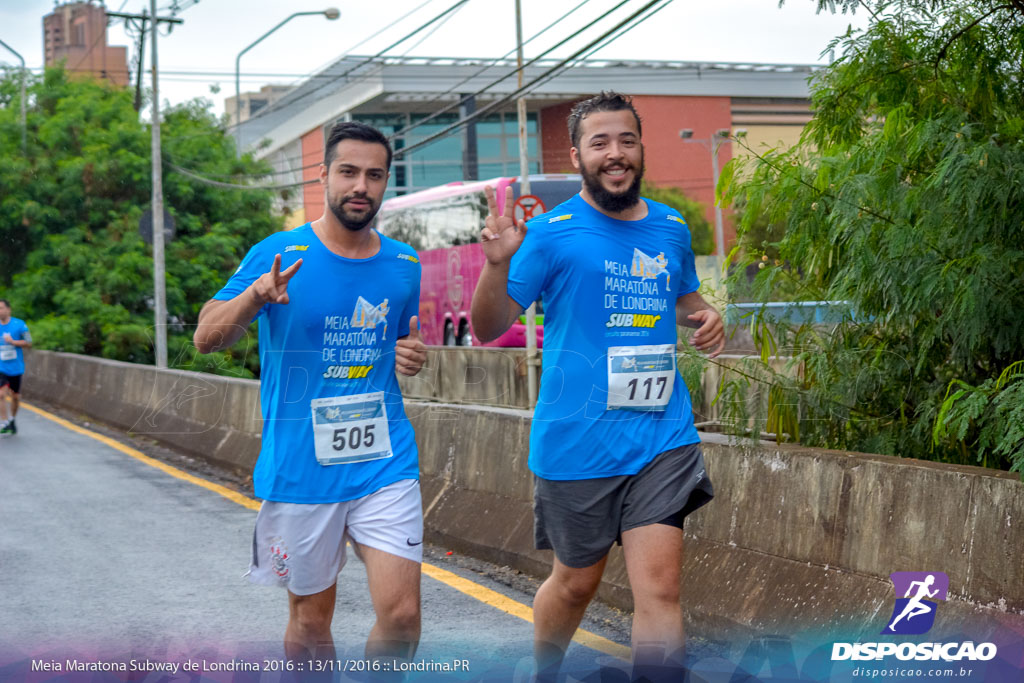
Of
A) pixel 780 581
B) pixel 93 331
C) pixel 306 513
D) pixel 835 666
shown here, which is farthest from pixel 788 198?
pixel 93 331

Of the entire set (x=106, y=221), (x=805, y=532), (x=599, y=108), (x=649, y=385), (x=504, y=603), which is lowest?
(x=504, y=603)

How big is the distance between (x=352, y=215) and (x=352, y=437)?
28.2 inches

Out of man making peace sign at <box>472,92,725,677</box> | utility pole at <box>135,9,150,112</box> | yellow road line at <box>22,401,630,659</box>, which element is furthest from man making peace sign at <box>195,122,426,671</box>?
utility pole at <box>135,9,150,112</box>

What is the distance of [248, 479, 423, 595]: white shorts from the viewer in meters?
4.06

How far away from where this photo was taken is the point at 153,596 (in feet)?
22.1

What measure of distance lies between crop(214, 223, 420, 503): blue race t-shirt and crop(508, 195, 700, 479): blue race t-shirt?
529 mm

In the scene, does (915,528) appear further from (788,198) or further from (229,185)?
(229,185)

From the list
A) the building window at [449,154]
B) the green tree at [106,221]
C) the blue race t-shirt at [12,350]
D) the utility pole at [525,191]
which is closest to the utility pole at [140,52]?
the green tree at [106,221]

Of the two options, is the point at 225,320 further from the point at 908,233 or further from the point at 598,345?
the point at 908,233

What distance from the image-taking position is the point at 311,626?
4.18 metres

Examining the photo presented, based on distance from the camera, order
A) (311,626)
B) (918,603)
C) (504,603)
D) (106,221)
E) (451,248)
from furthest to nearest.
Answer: (106,221), (451,248), (504,603), (918,603), (311,626)

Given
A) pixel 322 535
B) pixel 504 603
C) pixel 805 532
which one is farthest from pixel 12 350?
pixel 322 535

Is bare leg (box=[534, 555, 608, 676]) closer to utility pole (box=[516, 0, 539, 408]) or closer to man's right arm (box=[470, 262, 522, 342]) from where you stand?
man's right arm (box=[470, 262, 522, 342])

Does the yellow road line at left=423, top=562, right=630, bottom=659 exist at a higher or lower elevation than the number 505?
lower
